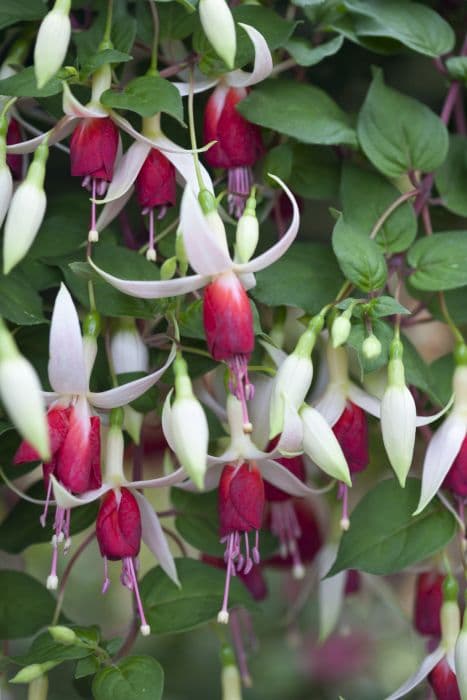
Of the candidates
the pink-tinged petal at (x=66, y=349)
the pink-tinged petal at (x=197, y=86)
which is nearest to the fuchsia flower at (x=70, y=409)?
the pink-tinged petal at (x=66, y=349)

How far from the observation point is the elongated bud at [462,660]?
30.7 inches

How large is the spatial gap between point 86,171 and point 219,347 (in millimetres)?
179

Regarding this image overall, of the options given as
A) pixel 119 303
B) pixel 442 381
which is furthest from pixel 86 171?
pixel 442 381

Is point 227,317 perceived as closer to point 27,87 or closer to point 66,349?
point 66,349

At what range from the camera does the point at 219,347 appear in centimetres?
71

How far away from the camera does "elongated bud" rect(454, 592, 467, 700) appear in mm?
780

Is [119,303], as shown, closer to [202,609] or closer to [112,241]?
[112,241]

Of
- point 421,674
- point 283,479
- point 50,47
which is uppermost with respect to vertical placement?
point 50,47

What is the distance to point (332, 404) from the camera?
86 cm

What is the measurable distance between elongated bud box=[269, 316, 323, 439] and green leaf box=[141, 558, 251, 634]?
0.78 feet

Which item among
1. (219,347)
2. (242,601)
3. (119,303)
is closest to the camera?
(219,347)

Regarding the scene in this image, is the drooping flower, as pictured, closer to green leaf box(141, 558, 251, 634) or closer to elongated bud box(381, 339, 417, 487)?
elongated bud box(381, 339, 417, 487)

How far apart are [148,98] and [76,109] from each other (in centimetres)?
6

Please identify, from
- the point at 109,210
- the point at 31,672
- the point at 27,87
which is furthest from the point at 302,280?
the point at 31,672
